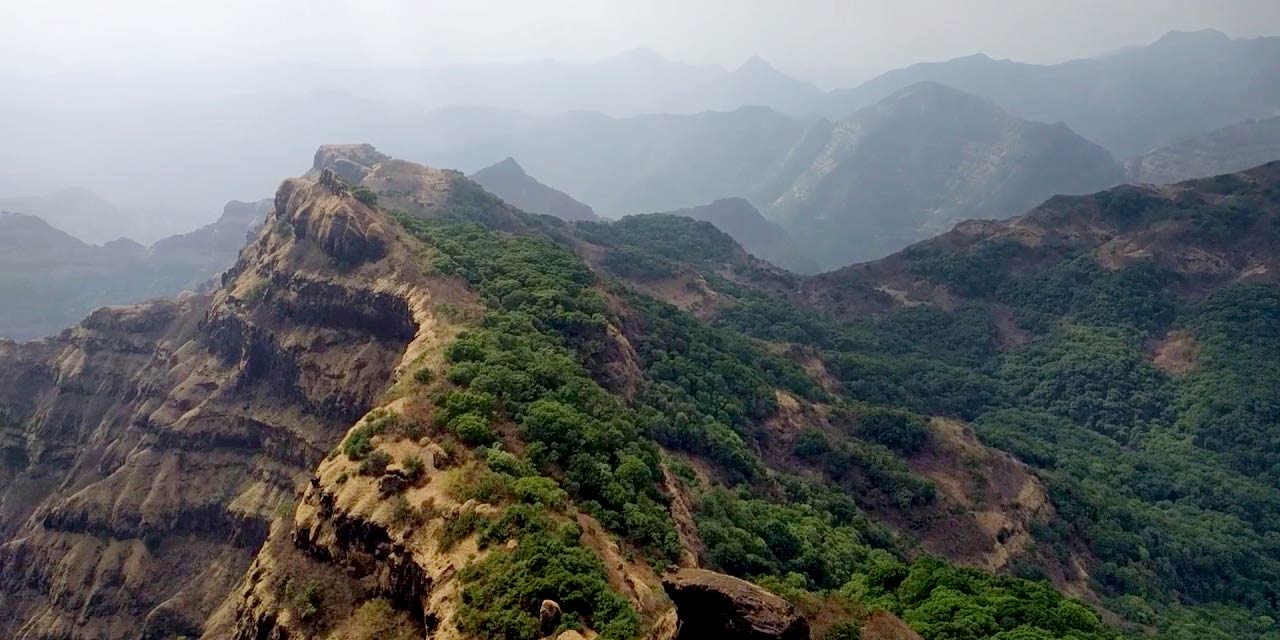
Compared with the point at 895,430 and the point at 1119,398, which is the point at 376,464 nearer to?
the point at 895,430

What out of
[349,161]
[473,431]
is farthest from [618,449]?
[349,161]

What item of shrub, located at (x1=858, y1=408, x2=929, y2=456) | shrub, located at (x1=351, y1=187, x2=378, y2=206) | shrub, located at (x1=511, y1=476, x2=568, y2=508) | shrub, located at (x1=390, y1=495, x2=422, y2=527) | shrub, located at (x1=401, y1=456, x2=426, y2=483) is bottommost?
shrub, located at (x1=858, y1=408, x2=929, y2=456)

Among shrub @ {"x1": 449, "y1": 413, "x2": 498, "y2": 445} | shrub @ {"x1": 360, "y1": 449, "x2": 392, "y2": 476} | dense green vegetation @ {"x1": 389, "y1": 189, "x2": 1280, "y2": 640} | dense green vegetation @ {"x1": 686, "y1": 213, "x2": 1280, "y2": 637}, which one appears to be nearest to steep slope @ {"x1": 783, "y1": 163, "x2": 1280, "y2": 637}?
dense green vegetation @ {"x1": 686, "y1": 213, "x2": 1280, "y2": 637}

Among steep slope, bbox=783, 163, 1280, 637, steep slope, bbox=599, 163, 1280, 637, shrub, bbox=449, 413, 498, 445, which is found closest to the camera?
shrub, bbox=449, 413, 498, 445

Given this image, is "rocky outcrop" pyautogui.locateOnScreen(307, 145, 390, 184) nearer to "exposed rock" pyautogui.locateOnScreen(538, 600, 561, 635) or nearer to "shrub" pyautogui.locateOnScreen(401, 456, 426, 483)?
"shrub" pyautogui.locateOnScreen(401, 456, 426, 483)

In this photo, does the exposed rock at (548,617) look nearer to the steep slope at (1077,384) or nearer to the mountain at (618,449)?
the mountain at (618,449)

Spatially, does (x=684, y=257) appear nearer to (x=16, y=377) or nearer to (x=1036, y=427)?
(x=1036, y=427)

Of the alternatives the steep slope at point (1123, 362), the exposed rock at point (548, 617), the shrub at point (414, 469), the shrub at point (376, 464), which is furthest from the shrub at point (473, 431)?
the steep slope at point (1123, 362)
